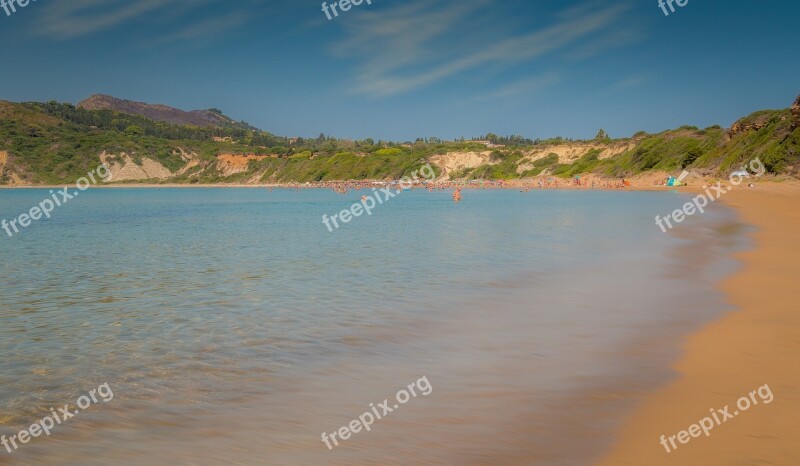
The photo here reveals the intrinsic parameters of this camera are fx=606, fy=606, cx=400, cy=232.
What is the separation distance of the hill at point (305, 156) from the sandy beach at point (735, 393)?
6272 cm

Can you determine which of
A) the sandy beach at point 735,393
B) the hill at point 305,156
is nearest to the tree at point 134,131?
the hill at point 305,156

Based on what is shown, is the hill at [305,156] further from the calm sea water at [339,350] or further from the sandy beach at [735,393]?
the sandy beach at [735,393]

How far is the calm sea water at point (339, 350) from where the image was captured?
15.2 feet

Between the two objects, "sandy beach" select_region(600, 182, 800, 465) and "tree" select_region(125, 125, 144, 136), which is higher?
"tree" select_region(125, 125, 144, 136)

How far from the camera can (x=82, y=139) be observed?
512 feet

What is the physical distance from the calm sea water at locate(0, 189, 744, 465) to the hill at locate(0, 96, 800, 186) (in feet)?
202

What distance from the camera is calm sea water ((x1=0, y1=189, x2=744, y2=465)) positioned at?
183 inches

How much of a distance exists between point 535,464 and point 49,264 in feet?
48.3

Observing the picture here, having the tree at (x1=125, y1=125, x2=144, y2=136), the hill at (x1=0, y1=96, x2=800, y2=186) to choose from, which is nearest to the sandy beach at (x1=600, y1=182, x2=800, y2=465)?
the hill at (x1=0, y1=96, x2=800, y2=186)

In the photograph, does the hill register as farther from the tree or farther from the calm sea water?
the calm sea water

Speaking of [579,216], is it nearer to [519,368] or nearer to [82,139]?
[519,368]

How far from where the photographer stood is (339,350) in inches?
284

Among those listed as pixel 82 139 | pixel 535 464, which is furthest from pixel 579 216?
pixel 82 139

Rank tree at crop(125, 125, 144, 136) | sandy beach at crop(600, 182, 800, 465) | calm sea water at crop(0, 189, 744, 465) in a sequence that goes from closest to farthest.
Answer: sandy beach at crop(600, 182, 800, 465), calm sea water at crop(0, 189, 744, 465), tree at crop(125, 125, 144, 136)
